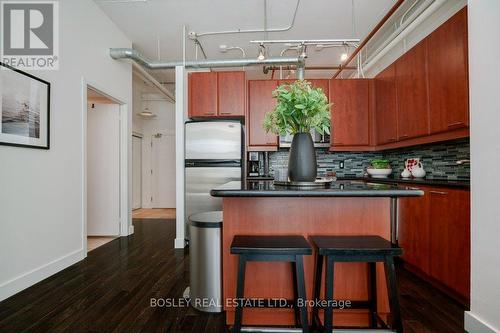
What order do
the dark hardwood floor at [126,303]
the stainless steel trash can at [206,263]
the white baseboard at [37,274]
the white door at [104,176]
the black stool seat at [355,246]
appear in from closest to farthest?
the black stool seat at [355,246], the dark hardwood floor at [126,303], the stainless steel trash can at [206,263], the white baseboard at [37,274], the white door at [104,176]

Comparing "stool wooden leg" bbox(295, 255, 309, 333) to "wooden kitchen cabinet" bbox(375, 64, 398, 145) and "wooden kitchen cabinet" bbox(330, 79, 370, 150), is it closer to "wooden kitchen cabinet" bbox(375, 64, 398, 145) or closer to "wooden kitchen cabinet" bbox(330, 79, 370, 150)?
"wooden kitchen cabinet" bbox(375, 64, 398, 145)

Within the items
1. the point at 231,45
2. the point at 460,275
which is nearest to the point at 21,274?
the point at 460,275

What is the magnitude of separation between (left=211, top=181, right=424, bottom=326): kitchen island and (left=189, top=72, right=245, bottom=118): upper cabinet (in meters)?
2.52

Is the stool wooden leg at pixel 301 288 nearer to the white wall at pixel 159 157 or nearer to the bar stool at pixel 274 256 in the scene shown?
the bar stool at pixel 274 256

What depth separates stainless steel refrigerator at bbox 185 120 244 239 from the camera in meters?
3.47

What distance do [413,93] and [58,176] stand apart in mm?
4005

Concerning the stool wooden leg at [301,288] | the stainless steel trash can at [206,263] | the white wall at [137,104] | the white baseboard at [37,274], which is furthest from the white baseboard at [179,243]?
the white wall at [137,104]

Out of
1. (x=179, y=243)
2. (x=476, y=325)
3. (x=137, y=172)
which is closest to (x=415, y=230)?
(x=476, y=325)

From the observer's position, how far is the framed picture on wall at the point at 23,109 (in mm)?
2076

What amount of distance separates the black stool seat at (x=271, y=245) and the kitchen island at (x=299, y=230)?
0.15 meters

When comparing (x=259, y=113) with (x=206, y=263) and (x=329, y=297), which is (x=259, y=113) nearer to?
(x=206, y=263)

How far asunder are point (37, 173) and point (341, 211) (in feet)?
9.09

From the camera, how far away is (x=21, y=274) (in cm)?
217

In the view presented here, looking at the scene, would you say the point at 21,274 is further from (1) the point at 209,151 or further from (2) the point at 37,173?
(1) the point at 209,151
